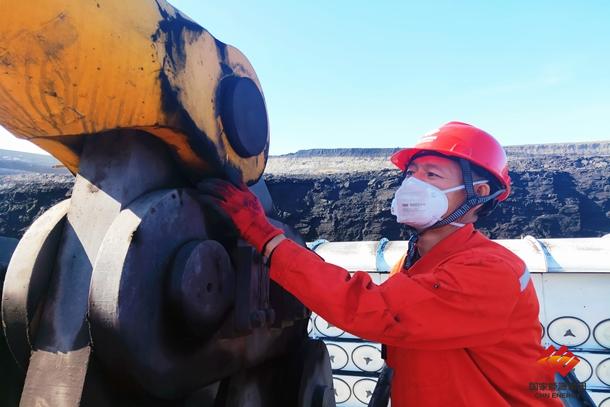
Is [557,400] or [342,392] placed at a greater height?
[557,400]

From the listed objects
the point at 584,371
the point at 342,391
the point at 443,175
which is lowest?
the point at 342,391

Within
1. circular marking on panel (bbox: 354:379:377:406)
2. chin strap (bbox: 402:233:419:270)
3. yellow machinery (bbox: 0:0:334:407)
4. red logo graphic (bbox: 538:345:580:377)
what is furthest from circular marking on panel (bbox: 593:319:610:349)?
yellow machinery (bbox: 0:0:334:407)

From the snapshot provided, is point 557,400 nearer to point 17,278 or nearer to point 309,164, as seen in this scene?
point 17,278

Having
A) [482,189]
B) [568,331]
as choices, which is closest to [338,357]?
[568,331]

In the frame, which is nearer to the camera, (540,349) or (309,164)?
(540,349)

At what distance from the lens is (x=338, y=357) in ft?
17.0

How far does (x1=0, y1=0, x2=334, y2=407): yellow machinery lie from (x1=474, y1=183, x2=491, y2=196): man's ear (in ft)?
3.44

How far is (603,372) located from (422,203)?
370cm

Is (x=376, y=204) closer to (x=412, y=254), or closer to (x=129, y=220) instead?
(x=412, y=254)

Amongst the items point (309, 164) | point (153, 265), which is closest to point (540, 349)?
point (153, 265)

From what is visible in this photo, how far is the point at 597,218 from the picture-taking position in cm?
1241

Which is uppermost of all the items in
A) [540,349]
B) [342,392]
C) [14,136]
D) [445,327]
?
[14,136]

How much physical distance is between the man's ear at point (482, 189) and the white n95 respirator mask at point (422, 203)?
14cm

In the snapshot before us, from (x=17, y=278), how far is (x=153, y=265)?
15.9 inches
